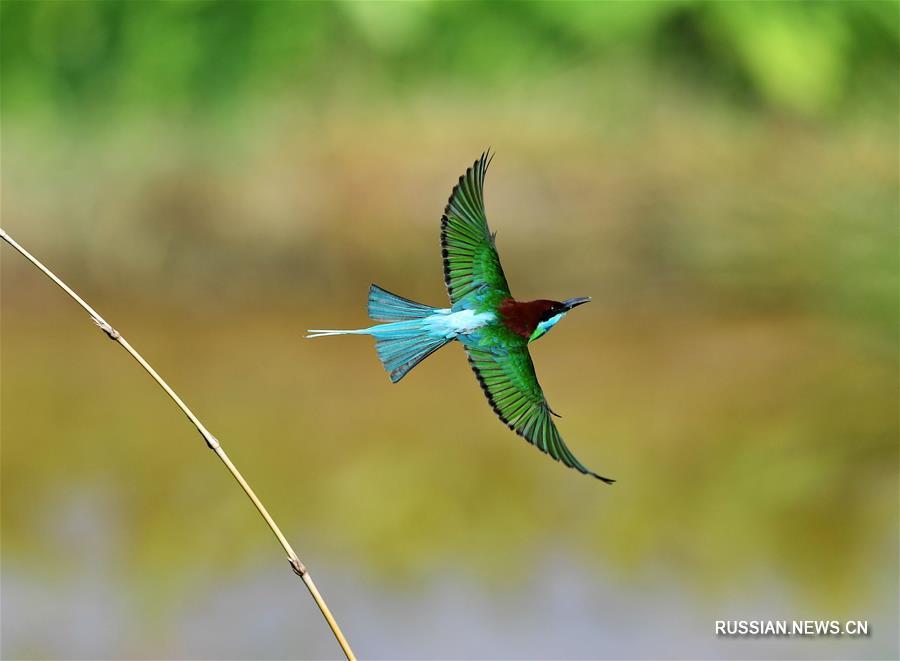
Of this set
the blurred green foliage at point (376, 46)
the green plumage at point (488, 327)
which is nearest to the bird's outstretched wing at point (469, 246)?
the green plumage at point (488, 327)

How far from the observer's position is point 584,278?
132 cm

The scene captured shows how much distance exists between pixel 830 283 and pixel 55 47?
59.9 inches

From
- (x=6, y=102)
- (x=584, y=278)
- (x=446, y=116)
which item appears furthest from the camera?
(x=6, y=102)

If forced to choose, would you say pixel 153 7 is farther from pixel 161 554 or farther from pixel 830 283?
pixel 830 283

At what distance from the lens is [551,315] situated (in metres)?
0.40

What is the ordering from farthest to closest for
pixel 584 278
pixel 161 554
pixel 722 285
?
pixel 722 285
pixel 161 554
pixel 584 278

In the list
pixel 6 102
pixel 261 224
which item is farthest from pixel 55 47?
pixel 261 224

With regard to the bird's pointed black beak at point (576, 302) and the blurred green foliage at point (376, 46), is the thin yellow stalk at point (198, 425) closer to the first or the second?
the bird's pointed black beak at point (576, 302)

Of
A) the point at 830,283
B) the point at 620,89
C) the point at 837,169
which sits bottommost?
the point at 830,283

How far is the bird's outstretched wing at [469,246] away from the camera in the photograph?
1.40 feet

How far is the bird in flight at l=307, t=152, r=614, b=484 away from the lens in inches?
15.2

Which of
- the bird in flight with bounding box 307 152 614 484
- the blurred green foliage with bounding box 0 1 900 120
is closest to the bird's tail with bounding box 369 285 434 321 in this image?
the bird in flight with bounding box 307 152 614 484

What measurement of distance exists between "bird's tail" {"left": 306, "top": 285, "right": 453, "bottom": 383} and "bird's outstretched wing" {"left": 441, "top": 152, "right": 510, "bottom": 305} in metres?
0.02

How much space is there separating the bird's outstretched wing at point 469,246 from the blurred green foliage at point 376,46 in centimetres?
162
